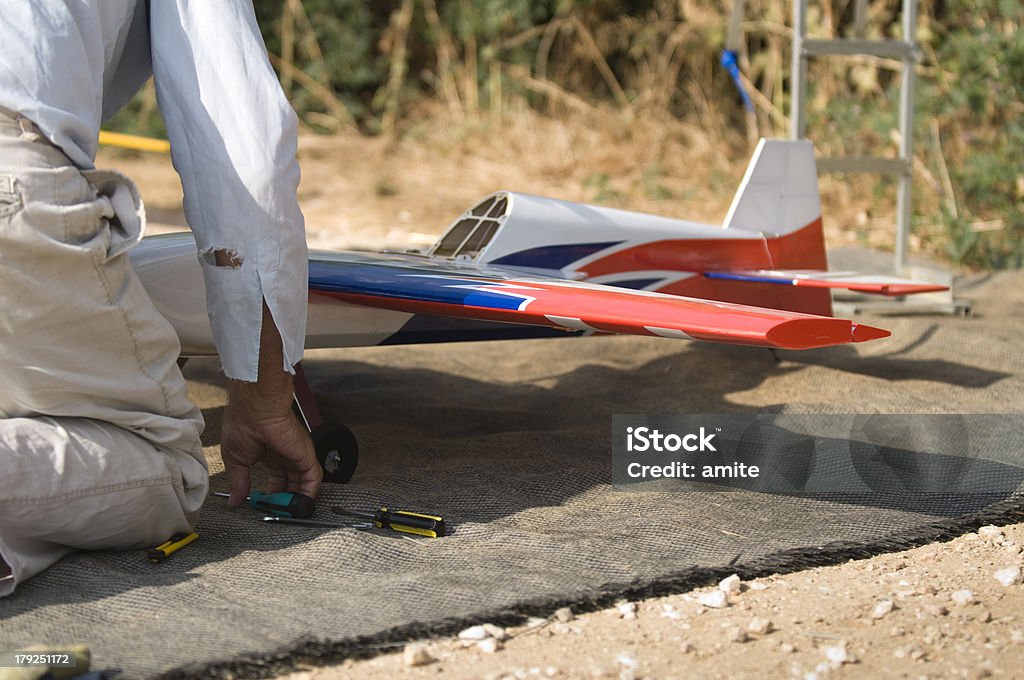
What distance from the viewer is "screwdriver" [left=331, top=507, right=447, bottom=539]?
2.61 metres

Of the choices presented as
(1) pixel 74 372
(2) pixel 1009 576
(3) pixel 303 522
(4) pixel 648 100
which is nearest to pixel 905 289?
(2) pixel 1009 576

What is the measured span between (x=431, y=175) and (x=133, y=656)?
871 cm

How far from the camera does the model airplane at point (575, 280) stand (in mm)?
2871

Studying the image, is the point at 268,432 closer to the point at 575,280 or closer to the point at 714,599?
the point at 714,599

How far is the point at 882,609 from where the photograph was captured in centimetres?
218

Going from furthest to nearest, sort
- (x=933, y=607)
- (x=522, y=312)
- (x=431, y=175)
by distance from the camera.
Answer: (x=431, y=175)
(x=522, y=312)
(x=933, y=607)

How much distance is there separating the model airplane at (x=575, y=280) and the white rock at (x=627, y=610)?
69 cm

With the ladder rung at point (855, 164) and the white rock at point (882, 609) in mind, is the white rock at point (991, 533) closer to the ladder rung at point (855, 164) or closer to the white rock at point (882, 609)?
the white rock at point (882, 609)

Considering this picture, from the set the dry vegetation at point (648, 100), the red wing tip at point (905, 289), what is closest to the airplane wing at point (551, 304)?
the red wing tip at point (905, 289)

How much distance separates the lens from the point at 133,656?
196cm

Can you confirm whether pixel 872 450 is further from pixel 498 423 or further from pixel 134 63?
pixel 134 63

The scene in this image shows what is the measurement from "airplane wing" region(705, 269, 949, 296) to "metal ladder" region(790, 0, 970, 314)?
111cm

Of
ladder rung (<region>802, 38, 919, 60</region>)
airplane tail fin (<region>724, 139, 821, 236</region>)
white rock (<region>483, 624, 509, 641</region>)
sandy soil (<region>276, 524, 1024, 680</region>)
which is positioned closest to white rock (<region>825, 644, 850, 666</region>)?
sandy soil (<region>276, 524, 1024, 680</region>)

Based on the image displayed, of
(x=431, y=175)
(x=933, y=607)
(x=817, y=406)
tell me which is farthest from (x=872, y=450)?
(x=431, y=175)
